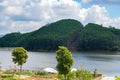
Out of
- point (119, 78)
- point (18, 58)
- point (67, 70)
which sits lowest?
point (119, 78)

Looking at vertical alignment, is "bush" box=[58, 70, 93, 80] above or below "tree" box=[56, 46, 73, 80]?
below

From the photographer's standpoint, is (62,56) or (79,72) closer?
(62,56)

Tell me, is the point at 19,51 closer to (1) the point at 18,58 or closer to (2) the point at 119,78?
(1) the point at 18,58

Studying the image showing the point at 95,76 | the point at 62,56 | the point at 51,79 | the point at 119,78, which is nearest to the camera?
the point at 119,78

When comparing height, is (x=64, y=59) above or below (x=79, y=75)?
above

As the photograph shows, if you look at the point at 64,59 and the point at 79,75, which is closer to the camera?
the point at 64,59

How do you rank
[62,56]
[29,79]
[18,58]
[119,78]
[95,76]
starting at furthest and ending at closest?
1. [95,76]
2. [18,58]
3. [29,79]
4. [62,56]
5. [119,78]

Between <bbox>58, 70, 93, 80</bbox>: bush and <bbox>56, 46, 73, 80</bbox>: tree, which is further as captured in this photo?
<bbox>58, 70, 93, 80</bbox>: bush

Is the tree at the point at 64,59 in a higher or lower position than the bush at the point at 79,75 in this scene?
higher

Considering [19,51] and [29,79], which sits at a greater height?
[19,51]

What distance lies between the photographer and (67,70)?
42.6 m

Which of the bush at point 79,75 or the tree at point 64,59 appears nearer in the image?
the tree at point 64,59

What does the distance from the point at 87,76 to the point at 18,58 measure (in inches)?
580

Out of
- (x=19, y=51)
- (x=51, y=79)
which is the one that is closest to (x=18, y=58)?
(x=19, y=51)
